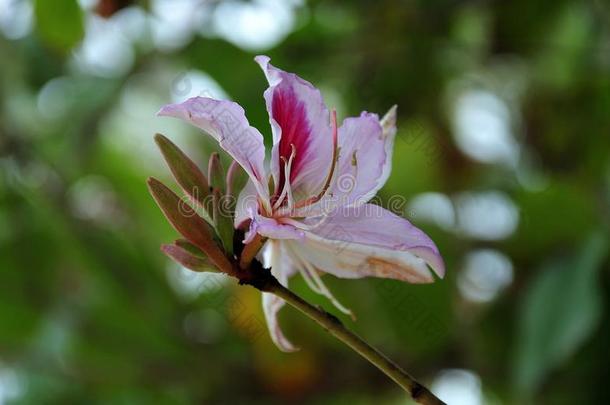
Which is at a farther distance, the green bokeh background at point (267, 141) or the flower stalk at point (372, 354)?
the green bokeh background at point (267, 141)

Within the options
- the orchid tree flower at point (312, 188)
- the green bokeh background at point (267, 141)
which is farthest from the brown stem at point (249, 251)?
the green bokeh background at point (267, 141)

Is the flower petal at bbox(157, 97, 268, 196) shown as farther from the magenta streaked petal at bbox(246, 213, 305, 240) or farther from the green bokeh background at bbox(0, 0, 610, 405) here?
the green bokeh background at bbox(0, 0, 610, 405)

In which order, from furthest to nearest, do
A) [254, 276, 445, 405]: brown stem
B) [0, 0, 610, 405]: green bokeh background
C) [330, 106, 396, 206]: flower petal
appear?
[0, 0, 610, 405]: green bokeh background < [330, 106, 396, 206]: flower petal < [254, 276, 445, 405]: brown stem

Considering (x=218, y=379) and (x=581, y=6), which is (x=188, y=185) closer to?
(x=218, y=379)

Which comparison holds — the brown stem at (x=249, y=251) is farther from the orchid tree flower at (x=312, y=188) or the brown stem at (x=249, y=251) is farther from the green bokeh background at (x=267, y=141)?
the green bokeh background at (x=267, y=141)

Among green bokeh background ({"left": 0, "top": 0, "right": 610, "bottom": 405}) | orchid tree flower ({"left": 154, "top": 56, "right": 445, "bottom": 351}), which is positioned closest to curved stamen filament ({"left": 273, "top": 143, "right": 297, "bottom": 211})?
orchid tree flower ({"left": 154, "top": 56, "right": 445, "bottom": 351})

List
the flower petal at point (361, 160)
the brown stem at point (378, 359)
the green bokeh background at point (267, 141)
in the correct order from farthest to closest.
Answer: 1. the green bokeh background at point (267, 141)
2. the flower petal at point (361, 160)
3. the brown stem at point (378, 359)
